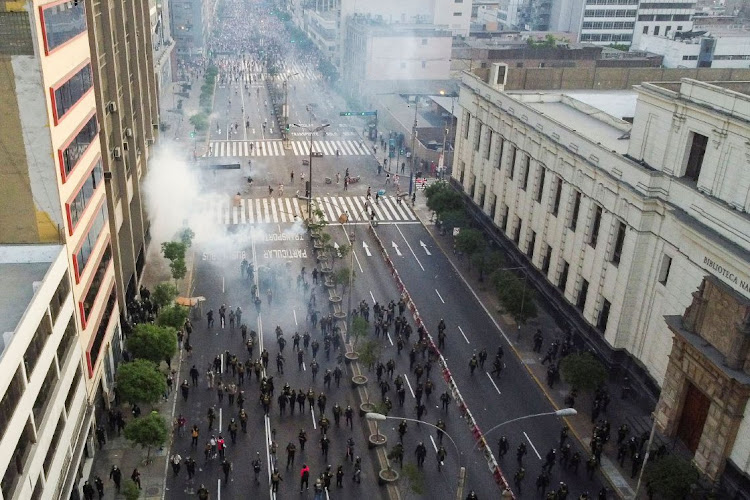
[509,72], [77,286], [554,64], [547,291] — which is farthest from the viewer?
[554,64]

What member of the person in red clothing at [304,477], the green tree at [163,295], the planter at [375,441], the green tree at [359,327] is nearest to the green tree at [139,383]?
the person in red clothing at [304,477]

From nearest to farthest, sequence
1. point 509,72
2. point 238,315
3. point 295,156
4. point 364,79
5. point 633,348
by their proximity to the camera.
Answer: point 633,348
point 238,315
point 509,72
point 295,156
point 364,79

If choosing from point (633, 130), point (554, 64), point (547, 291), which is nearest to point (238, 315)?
point (547, 291)

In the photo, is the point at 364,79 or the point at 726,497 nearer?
the point at 726,497

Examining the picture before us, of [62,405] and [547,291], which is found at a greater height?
[62,405]

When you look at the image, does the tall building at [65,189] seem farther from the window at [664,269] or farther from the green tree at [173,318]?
the window at [664,269]

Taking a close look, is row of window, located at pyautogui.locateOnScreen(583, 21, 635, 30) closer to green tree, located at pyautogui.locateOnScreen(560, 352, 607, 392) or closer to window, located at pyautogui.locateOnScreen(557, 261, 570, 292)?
window, located at pyautogui.locateOnScreen(557, 261, 570, 292)

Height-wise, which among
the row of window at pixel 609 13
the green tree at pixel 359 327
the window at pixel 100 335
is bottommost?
the green tree at pixel 359 327

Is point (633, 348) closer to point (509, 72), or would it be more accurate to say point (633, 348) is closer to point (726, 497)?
point (726, 497)
